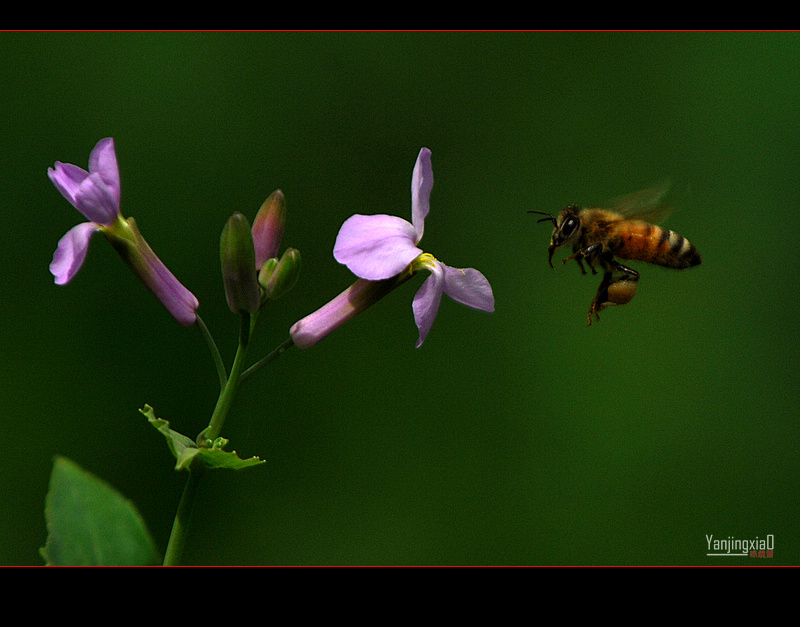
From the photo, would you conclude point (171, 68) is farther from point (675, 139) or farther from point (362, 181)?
point (675, 139)

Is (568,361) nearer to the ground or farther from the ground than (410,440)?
farther from the ground

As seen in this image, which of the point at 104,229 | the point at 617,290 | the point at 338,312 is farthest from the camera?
the point at 617,290

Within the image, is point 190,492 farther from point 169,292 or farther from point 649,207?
point 649,207

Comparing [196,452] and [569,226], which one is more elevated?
[569,226]

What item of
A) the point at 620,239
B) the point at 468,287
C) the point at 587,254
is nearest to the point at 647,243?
the point at 620,239

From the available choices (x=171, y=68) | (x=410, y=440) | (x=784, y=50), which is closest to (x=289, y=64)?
(x=171, y=68)

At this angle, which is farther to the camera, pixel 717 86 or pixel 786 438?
pixel 717 86

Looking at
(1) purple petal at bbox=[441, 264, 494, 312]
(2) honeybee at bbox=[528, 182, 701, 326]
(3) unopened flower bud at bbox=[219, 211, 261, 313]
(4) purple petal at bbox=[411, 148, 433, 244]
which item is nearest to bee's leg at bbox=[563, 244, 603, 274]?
(2) honeybee at bbox=[528, 182, 701, 326]
